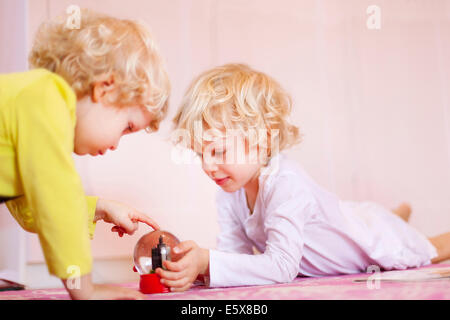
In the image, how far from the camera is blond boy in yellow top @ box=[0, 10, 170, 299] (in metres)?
0.57

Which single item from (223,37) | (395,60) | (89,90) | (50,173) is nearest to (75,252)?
(50,173)

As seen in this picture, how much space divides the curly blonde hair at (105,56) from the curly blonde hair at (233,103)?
0.20 meters

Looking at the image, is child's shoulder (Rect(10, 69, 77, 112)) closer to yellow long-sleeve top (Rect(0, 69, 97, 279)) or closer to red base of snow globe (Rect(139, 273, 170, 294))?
yellow long-sleeve top (Rect(0, 69, 97, 279))

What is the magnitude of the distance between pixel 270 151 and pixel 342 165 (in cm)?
48

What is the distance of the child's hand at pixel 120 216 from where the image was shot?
33.2 inches

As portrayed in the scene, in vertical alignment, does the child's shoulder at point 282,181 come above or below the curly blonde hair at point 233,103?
below

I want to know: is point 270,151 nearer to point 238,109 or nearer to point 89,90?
point 238,109

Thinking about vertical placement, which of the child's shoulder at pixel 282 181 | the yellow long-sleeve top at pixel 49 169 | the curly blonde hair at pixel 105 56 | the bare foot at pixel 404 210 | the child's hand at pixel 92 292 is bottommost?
the bare foot at pixel 404 210

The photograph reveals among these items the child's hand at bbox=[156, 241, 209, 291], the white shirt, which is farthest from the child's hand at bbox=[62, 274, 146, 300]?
the white shirt

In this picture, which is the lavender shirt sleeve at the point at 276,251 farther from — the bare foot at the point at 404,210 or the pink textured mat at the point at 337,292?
the bare foot at the point at 404,210

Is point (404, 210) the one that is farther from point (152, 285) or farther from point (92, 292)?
point (92, 292)

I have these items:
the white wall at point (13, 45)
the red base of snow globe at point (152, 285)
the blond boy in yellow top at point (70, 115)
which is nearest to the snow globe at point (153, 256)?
the red base of snow globe at point (152, 285)

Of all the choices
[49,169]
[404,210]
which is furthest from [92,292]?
[404,210]
